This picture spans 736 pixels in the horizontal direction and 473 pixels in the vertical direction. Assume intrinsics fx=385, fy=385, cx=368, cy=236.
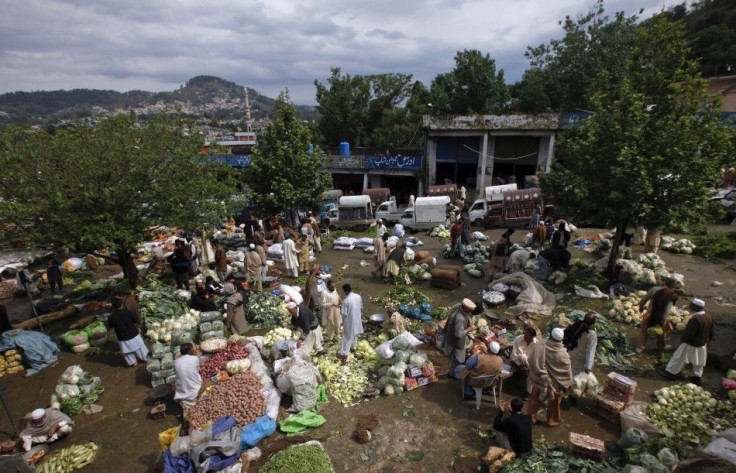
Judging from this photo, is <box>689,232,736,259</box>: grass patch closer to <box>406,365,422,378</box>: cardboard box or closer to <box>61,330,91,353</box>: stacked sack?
<box>406,365,422,378</box>: cardboard box

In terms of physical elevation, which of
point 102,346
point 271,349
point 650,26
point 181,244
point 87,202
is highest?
point 650,26

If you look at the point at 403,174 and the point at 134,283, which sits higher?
the point at 403,174

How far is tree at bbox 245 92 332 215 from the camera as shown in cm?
1834

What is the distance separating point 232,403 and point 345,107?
3445 cm

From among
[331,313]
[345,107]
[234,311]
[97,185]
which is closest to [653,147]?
[331,313]

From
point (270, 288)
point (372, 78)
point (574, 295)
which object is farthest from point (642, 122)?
point (372, 78)

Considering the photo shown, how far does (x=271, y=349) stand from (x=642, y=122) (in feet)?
35.7

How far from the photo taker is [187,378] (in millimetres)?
6773

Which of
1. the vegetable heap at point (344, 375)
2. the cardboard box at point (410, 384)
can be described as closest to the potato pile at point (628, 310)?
the cardboard box at point (410, 384)

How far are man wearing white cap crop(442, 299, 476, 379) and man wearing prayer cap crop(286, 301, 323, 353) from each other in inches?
109

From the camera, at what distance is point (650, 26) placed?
10.8 meters

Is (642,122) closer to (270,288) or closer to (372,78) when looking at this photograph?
(270,288)

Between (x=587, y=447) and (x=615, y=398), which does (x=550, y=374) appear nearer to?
(x=587, y=447)

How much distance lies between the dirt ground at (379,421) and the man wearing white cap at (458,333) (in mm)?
587
